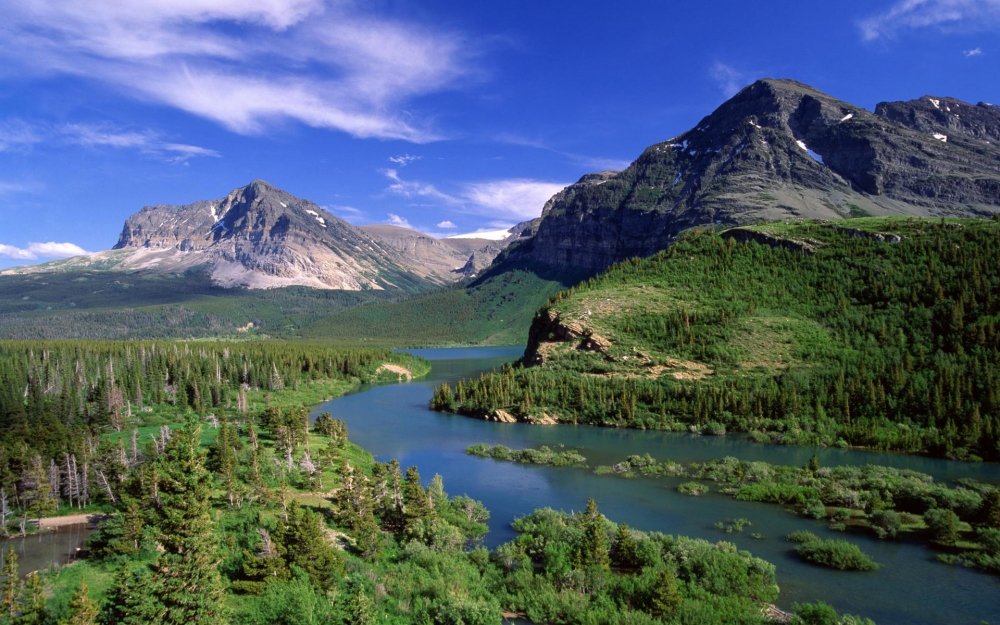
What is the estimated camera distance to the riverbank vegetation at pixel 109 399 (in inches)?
1895

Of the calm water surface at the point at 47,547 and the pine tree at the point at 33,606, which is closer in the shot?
the pine tree at the point at 33,606

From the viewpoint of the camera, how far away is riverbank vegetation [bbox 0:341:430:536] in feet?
158

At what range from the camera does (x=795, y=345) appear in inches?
3649

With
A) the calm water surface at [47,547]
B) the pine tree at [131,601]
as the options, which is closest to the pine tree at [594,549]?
the pine tree at [131,601]

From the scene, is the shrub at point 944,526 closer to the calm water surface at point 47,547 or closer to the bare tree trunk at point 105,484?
the calm water surface at point 47,547

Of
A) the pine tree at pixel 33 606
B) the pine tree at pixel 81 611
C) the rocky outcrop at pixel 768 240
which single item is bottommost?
the pine tree at pixel 33 606

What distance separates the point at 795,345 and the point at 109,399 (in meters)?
106

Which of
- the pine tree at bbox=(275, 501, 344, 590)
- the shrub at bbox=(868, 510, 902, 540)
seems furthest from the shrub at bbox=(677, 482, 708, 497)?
the pine tree at bbox=(275, 501, 344, 590)

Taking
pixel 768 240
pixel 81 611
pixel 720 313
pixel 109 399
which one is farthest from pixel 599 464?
pixel 768 240

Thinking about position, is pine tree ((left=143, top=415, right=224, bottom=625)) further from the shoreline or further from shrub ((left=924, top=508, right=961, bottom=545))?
shrub ((left=924, top=508, right=961, bottom=545))

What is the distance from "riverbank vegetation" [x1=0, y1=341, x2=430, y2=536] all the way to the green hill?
41.5m

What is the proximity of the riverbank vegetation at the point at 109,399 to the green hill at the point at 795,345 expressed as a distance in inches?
1634

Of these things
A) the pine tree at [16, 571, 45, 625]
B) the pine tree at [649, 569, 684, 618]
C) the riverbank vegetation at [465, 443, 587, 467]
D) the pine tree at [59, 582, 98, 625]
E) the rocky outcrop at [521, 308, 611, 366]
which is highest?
the rocky outcrop at [521, 308, 611, 366]

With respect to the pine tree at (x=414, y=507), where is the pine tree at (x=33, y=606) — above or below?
above
